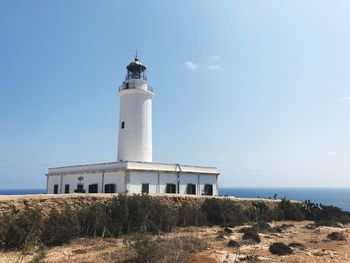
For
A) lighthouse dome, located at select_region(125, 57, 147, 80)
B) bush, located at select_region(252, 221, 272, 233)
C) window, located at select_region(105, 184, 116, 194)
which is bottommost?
→ bush, located at select_region(252, 221, 272, 233)

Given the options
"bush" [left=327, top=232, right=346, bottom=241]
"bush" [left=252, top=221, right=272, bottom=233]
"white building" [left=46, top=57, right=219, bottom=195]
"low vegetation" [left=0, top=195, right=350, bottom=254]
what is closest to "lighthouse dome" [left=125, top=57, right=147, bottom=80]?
"white building" [left=46, top=57, right=219, bottom=195]

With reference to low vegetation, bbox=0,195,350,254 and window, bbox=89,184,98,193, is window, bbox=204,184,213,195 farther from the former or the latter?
window, bbox=89,184,98,193

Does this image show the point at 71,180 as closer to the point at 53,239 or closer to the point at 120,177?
the point at 120,177

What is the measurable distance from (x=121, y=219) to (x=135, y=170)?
31.8 feet

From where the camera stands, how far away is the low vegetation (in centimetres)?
1194

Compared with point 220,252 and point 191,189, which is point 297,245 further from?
point 191,189

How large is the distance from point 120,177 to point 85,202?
892 centimetres

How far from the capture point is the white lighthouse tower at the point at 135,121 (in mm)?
27781

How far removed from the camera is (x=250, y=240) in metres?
12.9

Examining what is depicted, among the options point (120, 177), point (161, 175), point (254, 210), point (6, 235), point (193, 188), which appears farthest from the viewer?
point (193, 188)

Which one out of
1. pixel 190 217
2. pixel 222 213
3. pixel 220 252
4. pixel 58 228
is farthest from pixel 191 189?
pixel 220 252

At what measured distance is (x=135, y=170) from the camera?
24.4m

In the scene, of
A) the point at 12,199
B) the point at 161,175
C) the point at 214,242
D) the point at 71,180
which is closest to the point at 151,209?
the point at 214,242

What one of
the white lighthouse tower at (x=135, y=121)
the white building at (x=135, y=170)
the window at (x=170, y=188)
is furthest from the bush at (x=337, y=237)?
the white lighthouse tower at (x=135, y=121)
